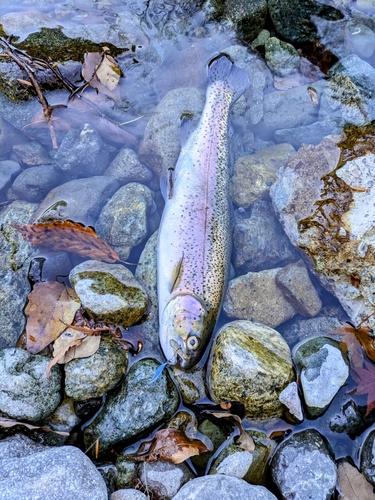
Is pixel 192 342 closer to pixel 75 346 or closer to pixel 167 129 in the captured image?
pixel 75 346

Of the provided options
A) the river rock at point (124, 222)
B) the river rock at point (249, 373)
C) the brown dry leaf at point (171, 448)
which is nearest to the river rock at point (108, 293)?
the river rock at point (124, 222)

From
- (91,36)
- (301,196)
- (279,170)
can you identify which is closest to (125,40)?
(91,36)

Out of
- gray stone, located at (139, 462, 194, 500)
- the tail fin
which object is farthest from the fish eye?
the tail fin

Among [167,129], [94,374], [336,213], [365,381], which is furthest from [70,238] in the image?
[365,381]

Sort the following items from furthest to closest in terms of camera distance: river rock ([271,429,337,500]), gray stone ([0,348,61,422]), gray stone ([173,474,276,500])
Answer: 1. gray stone ([0,348,61,422])
2. river rock ([271,429,337,500])
3. gray stone ([173,474,276,500])

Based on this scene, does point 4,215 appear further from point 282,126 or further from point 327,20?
point 327,20

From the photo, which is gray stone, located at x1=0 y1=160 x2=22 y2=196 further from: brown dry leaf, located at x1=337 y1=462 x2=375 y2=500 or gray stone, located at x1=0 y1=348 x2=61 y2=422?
brown dry leaf, located at x1=337 y1=462 x2=375 y2=500

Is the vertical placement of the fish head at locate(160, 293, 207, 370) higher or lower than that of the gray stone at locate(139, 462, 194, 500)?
higher
